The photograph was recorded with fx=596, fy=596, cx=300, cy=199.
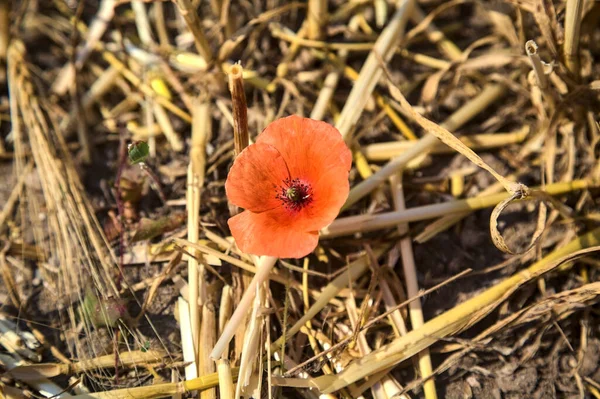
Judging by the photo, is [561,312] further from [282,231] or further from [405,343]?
[282,231]

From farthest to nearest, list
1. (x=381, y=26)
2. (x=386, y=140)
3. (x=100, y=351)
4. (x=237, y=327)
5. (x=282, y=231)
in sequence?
(x=381, y=26), (x=386, y=140), (x=100, y=351), (x=237, y=327), (x=282, y=231)

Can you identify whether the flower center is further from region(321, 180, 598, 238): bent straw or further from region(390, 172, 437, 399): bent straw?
region(390, 172, 437, 399): bent straw

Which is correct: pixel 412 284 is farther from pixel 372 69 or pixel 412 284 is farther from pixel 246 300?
pixel 372 69

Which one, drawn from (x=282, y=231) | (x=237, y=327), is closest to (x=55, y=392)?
(x=237, y=327)

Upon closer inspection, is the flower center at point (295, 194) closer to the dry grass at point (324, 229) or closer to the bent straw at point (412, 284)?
the dry grass at point (324, 229)

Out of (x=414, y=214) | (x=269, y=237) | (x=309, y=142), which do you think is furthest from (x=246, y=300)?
(x=414, y=214)

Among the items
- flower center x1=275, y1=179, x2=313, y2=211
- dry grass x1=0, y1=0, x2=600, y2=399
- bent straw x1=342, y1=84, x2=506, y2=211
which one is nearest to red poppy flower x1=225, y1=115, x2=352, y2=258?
flower center x1=275, y1=179, x2=313, y2=211

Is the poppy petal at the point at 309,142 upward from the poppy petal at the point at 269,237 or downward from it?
upward

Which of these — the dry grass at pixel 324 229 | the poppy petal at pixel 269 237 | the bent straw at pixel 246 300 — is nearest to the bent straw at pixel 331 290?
the dry grass at pixel 324 229
